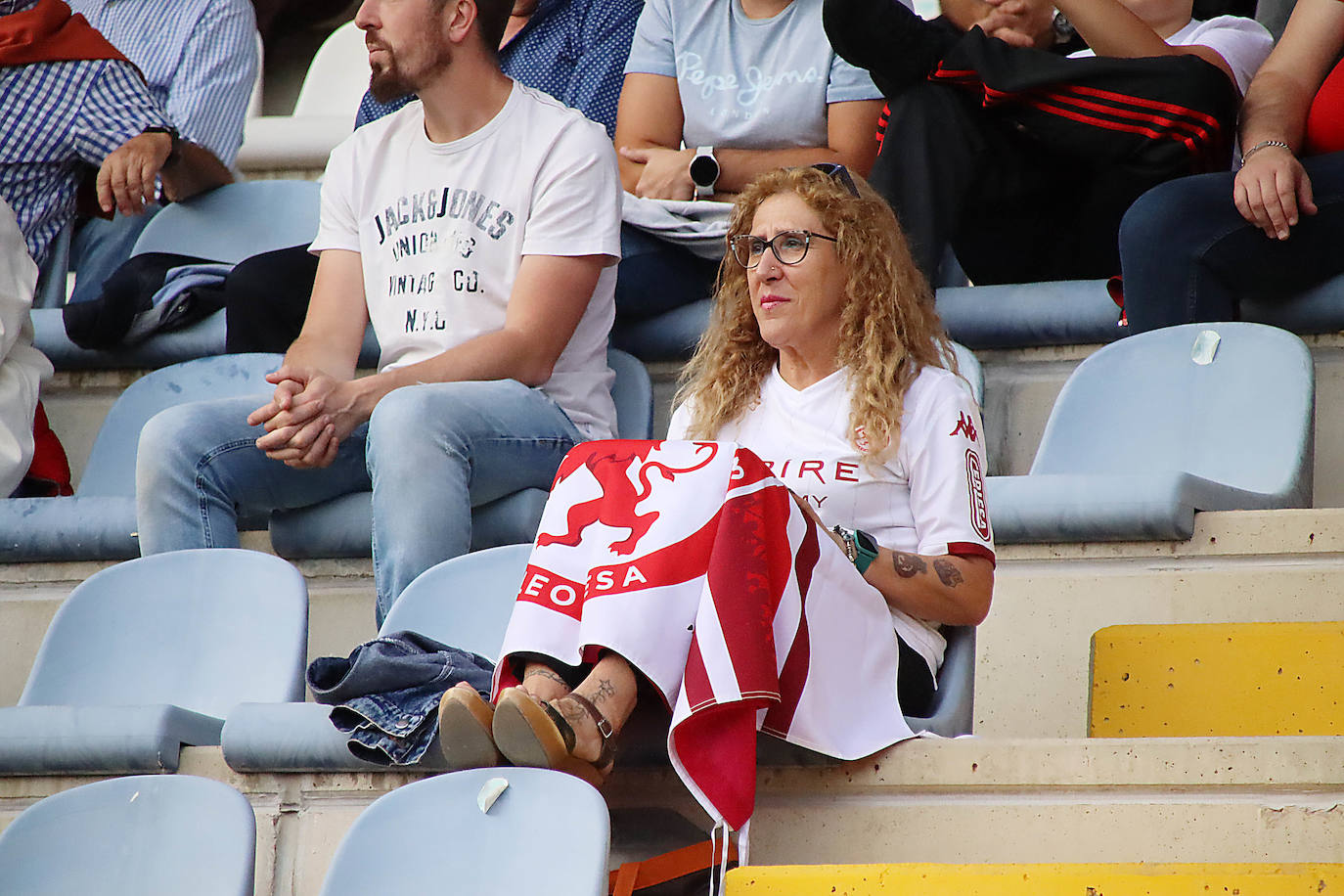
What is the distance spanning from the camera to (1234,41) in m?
3.04

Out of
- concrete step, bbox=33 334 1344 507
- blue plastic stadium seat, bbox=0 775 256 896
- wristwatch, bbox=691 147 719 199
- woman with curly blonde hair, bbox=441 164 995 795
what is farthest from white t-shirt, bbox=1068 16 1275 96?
blue plastic stadium seat, bbox=0 775 256 896

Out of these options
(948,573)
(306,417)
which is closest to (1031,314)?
(948,573)

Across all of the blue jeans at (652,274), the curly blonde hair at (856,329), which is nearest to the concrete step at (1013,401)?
the blue jeans at (652,274)

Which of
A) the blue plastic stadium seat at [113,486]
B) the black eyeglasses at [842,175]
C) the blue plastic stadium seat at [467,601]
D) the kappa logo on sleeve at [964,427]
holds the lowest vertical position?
the blue plastic stadium seat at [113,486]

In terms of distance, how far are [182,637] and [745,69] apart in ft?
5.38

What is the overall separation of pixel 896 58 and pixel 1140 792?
5.27 ft

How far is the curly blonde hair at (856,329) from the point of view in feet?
6.98

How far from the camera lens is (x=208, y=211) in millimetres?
3723

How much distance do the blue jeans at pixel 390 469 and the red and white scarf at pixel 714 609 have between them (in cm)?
60

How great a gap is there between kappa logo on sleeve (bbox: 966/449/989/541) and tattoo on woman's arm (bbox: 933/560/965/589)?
2.8 inches

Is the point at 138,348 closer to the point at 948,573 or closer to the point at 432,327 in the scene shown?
the point at 432,327

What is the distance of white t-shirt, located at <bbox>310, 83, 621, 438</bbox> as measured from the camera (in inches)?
109

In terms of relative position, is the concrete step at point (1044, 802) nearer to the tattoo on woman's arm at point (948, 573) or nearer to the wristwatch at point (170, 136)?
the tattoo on woman's arm at point (948, 573)

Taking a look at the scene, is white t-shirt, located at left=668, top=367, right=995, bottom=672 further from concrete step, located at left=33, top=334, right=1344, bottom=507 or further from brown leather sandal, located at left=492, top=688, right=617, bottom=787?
concrete step, located at left=33, top=334, right=1344, bottom=507
